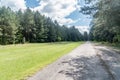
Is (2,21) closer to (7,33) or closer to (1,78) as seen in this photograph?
(7,33)

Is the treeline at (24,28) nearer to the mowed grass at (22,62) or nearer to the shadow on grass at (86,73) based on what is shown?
the mowed grass at (22,62)

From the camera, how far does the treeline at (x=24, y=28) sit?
2616 inches

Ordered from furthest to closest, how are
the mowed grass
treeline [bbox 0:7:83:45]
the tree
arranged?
treeline [bbox 0:7:83:45] < the tree < the mowed grass

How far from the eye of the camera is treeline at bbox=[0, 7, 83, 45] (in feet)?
218

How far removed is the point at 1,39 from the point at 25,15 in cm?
2023

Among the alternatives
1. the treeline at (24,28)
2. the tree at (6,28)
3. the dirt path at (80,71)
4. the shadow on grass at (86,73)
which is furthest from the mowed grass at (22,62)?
the treeline at (24,28)

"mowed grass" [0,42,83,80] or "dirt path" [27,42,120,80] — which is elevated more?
"mowed grass" [0,42,83,80]

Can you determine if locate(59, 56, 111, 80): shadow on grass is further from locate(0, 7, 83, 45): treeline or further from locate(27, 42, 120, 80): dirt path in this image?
locate(0, 7, 83, 45): treeline

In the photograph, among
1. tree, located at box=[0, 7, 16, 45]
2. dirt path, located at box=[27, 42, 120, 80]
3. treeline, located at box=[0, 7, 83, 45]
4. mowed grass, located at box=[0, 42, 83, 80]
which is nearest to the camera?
dirt path, located at box=[27, 42, 120, 80]

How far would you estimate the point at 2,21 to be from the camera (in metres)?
65.6

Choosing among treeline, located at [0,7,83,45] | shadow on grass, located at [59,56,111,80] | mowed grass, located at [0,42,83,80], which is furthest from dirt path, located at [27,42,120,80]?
treeline, located at [0,7,83,45]

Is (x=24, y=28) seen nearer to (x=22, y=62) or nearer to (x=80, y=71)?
(x=22, y=62)

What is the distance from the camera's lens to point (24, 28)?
81562mm

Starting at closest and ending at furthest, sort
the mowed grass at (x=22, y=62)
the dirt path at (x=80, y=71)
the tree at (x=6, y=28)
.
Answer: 1. the dirt path at (x=80, y=71)
2. the mowed grass at (x=22, y=62)
3. the tree at (x=6, y=28)
